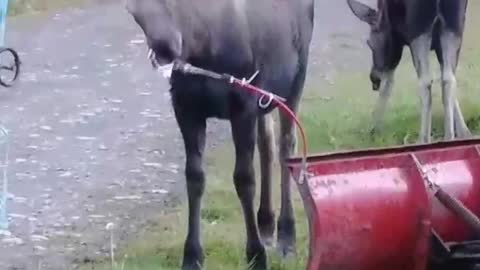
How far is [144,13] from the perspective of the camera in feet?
21.4

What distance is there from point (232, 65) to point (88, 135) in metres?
5.22

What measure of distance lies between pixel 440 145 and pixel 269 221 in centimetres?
186

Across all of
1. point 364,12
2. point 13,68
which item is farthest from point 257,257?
point 13,68

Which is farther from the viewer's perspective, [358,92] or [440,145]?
[358,92]

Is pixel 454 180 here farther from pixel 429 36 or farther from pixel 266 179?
pixel 429 36

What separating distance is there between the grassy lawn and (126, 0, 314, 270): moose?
329 millimetres

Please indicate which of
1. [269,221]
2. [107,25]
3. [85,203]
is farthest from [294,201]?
[107,25]

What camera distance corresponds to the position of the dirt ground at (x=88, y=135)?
29.0ft

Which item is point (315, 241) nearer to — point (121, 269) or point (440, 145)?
point (440, 145)

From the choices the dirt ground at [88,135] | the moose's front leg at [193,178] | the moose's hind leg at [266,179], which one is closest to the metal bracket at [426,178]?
the moose's front leg at [193,178]

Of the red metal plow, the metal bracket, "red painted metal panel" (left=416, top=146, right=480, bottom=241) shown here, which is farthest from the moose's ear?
the metal bracket

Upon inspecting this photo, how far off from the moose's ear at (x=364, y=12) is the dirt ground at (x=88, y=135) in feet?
5.87

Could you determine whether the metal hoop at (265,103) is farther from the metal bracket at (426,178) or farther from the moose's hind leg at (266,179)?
the metal bracket at (426,178)

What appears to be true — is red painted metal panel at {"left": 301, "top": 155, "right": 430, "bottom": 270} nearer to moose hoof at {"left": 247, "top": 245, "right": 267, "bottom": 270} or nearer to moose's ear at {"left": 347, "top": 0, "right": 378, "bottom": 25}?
moose hoof at {"left": 247, "top": 245, "right": 267, "bottom": 270}
